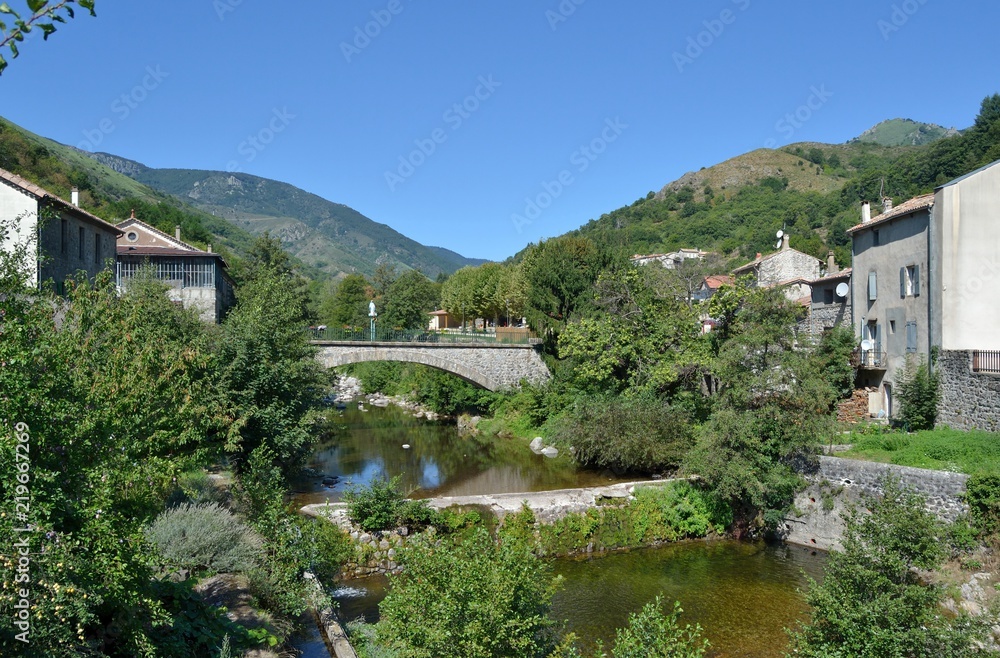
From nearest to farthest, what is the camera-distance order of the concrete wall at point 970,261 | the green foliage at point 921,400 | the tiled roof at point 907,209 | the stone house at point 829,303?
the concrete wall at point 970,261 < the green foliage at point 921,400 < the tiled roof at point 907,209 < the stone house at point 829,303

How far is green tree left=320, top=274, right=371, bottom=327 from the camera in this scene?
67.0 meters

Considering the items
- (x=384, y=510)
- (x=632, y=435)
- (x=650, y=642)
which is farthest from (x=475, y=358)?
(x=650, y=642)

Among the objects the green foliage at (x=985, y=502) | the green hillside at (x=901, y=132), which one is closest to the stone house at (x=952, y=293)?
the green foliage at (x=985, y=502)

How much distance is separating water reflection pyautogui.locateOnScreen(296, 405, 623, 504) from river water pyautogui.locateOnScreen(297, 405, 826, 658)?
0.08 metres

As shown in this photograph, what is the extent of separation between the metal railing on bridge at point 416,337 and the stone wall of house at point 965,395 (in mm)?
21241

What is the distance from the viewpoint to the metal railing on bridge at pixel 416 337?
114 ft

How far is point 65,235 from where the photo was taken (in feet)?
73.7

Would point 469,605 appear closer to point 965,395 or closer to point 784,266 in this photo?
point 965,395

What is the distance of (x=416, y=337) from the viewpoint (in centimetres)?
3569

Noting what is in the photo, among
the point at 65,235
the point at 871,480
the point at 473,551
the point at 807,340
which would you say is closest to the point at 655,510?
the point at 871,480

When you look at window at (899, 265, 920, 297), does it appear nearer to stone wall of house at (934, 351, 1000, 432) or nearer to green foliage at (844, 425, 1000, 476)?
stone wall of house at (934, 351, 1000, 432)

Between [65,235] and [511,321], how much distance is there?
41894mm

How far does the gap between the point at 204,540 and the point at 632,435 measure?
15.5 m

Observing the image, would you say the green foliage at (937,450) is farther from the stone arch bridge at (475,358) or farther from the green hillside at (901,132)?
the green hillside at (901,132)
